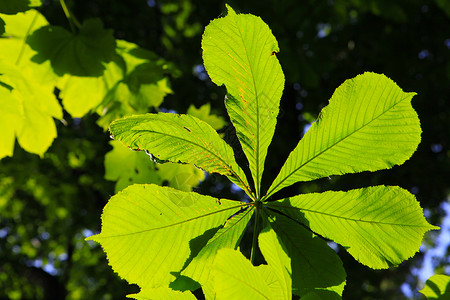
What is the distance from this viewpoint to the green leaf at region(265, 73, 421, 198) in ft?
1.82

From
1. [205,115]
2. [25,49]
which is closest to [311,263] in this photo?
[205,115]

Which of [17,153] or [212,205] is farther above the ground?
[212,205]

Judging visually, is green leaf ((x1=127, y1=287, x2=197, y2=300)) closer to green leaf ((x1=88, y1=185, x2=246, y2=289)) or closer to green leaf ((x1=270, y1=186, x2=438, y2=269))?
green leaf ((x1=88, y1=185, x2=246, y2=289))

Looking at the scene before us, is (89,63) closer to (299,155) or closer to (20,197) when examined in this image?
(299,155)

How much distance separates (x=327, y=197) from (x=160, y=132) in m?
0.28

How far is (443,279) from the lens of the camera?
650 millimetres

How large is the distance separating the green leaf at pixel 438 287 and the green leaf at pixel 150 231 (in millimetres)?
397

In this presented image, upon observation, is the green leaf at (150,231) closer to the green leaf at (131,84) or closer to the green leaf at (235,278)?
the green leaf at (235,278)

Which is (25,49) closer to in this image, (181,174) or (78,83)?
(78,83)

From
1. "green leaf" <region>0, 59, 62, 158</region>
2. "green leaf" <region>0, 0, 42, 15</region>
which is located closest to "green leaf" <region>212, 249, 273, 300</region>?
"green leaf" <region>0, 0, 42, 15</region>

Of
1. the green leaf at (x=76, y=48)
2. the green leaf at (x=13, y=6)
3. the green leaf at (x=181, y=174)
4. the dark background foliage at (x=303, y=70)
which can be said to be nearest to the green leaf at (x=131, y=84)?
the green leaf at (x=76, y=48)

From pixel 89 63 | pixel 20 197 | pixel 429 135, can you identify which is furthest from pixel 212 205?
pixel 20 197

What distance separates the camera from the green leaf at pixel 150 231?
1.93 ft

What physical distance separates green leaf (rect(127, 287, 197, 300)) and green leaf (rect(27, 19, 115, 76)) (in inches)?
36.8
